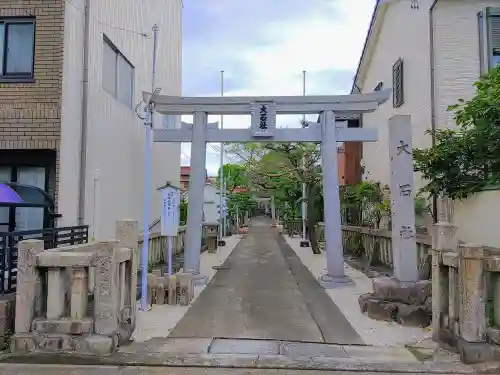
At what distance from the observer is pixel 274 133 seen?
41.3 ft

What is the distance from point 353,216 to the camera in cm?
2330

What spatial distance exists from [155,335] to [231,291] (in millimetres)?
4072

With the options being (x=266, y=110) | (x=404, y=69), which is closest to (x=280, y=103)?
(x=266, y=110)

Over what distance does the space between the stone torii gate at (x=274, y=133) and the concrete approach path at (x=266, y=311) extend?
1097 millimetres

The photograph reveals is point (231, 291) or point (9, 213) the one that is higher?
point (9, 213)

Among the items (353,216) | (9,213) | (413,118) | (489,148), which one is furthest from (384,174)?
(9,213)

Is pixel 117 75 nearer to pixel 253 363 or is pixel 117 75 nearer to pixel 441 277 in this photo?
pixel 253 363

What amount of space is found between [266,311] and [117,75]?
7.57m

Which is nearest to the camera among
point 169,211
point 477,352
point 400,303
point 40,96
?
point 477,352

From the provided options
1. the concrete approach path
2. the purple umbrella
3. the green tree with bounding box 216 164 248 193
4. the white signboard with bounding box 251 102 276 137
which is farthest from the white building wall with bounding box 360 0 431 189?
→ the green tree with bounding box 216 164 248 193

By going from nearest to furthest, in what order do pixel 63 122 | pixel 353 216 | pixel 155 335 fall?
1. pixel 155 335
2. pixel 63 122
3. pixel 353 216

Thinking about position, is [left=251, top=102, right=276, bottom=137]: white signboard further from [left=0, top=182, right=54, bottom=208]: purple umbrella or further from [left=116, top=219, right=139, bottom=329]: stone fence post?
[left=116, top=219, right=139, bottom=329]: stone fence post

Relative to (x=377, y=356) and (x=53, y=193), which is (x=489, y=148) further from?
(x=53, y=193)

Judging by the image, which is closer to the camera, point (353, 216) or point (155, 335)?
point (155, 335)
